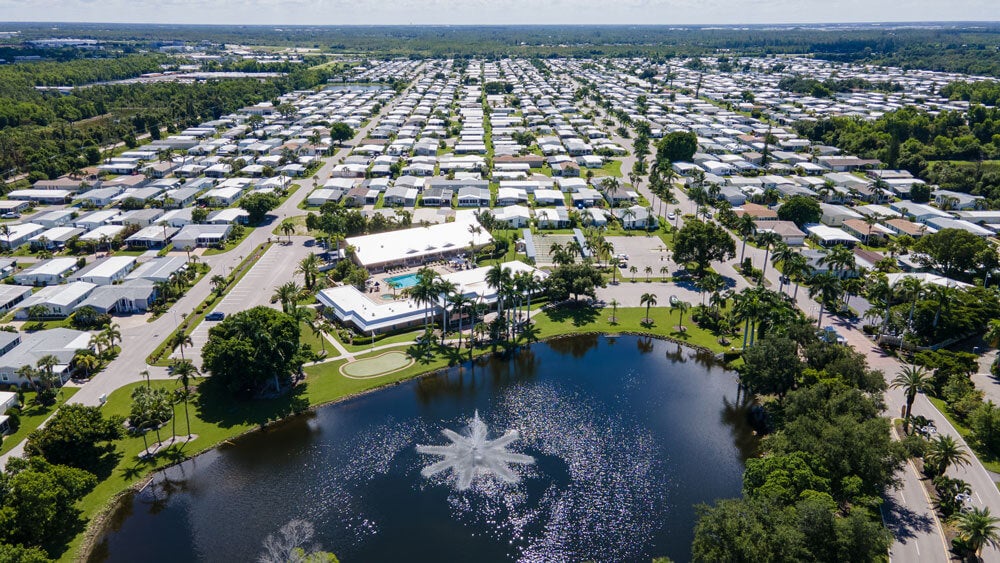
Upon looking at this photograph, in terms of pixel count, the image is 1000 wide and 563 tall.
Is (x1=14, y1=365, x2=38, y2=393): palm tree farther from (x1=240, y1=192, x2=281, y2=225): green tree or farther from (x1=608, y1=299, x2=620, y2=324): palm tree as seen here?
(x1=608, y1=299, x2=620, y2=324): palm tree

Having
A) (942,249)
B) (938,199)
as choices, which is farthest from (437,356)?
(938,199)

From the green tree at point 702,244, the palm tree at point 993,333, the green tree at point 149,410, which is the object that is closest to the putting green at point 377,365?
the green tree at point 149,410

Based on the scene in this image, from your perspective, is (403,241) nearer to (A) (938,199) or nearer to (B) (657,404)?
(B) (657,404)

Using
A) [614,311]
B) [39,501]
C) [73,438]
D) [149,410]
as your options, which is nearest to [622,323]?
[614,311]

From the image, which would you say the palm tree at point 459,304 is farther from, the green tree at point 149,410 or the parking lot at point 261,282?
the green tree at point 149,410

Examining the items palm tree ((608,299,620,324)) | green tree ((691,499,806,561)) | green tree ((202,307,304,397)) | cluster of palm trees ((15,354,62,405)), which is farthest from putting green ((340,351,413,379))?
green tree ((691,499,806,561))
